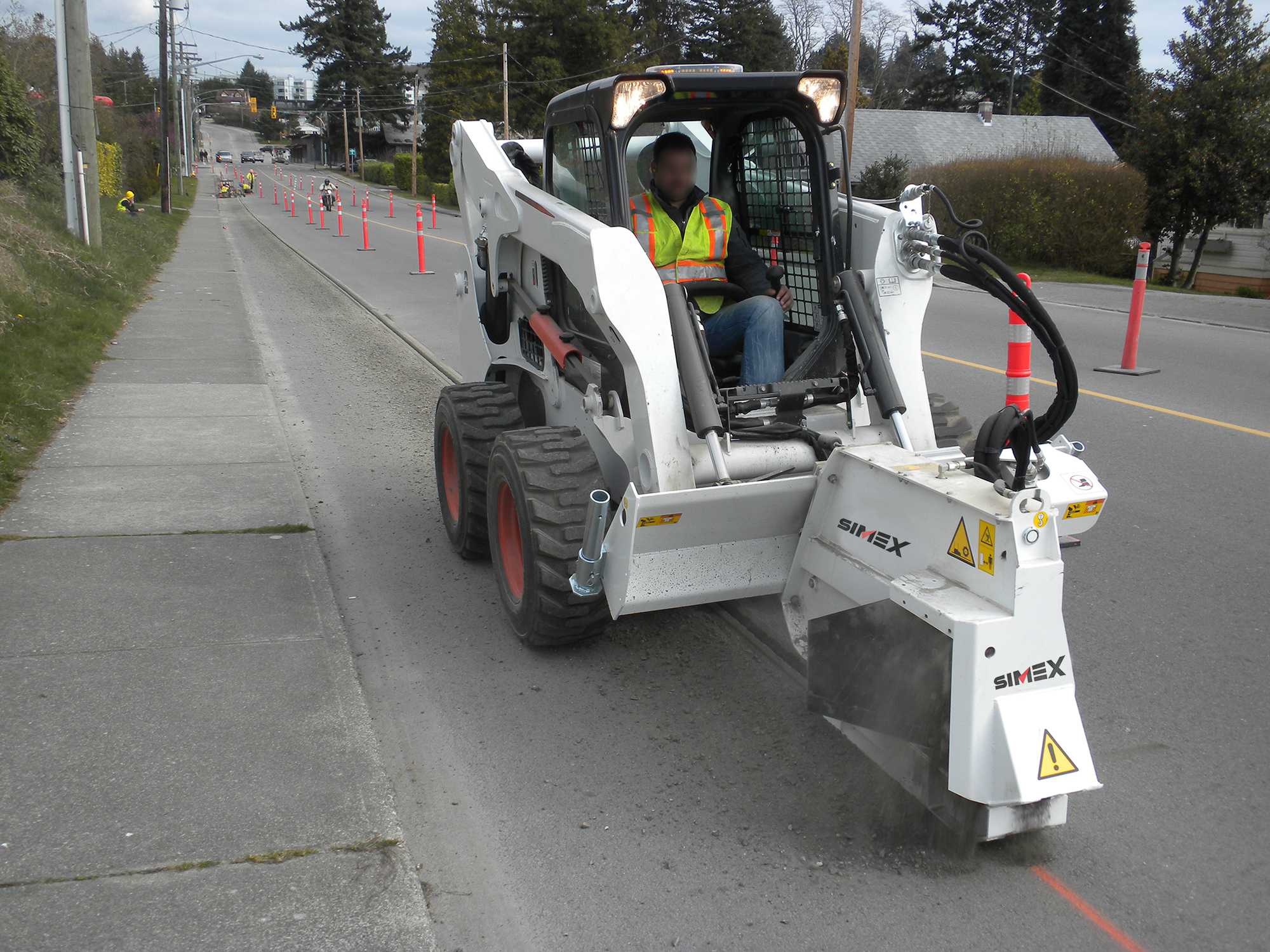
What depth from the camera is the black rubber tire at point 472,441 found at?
5.16 meters

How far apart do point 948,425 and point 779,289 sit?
973 mm

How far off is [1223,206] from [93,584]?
31.2 metres

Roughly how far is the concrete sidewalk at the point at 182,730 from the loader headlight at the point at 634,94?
2507 millimetres

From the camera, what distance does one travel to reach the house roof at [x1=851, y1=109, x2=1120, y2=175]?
42.0m

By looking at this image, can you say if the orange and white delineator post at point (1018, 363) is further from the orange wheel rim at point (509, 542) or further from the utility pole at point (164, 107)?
the utility pole at point (164, 107)

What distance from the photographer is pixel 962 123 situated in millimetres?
45562

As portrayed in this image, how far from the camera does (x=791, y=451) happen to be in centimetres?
394

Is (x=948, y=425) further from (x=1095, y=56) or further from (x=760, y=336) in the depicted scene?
(x=1095, y=56)

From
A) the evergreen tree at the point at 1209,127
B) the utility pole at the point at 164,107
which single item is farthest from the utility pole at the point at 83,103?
the evergreen tree at the point at 1209,127

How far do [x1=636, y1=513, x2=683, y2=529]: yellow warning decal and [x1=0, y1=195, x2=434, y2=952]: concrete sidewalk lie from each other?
4.03 feet

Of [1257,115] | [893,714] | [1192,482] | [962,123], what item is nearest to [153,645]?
[893,714]

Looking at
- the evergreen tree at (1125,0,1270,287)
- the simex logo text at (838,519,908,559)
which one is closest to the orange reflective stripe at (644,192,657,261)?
the simex logo text at (838,519,908,559)

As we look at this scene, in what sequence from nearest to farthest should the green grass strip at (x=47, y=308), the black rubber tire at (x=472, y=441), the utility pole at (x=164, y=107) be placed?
the black rubber tire at (x=472, y=441) → the green grass strip at (x=47, y=308) → the utility pole at (x=164, y=107)

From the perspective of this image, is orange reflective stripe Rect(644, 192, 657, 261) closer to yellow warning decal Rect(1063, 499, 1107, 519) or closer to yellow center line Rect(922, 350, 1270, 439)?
yellow warning decal Rect(1063, 499, 1107, 519)
